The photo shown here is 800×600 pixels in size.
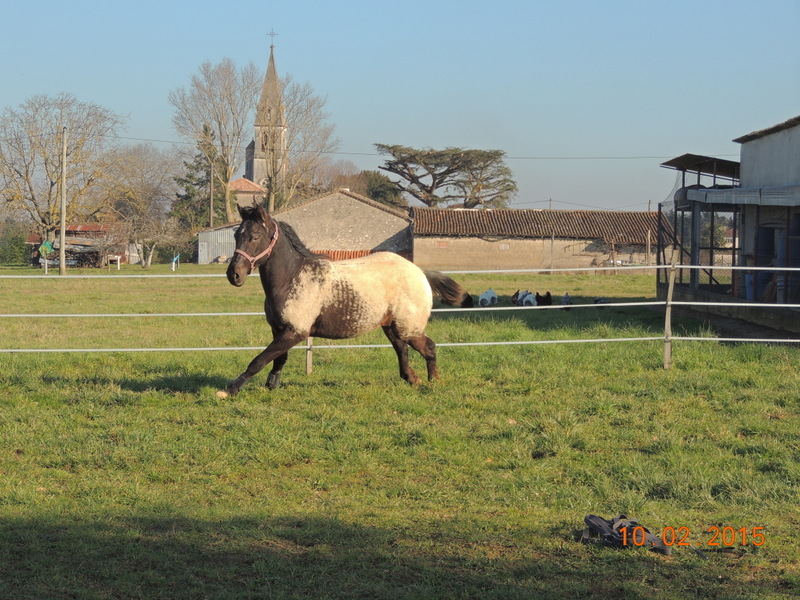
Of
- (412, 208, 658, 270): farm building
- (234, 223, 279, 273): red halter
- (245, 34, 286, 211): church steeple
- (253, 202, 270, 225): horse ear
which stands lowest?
(234, 223, 279, 273): red halter

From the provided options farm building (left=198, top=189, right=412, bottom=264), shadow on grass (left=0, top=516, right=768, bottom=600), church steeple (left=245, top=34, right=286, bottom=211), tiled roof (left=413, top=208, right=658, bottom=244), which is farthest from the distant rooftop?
church steeple (left=245, top=34, right=286, bottom=211)

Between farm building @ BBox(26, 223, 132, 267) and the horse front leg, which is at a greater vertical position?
farm building @ BBox(26, 223, 132, 267)

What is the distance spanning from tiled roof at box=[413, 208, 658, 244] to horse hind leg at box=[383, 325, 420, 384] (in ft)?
138

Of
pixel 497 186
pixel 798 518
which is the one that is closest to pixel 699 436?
pixel 798 518

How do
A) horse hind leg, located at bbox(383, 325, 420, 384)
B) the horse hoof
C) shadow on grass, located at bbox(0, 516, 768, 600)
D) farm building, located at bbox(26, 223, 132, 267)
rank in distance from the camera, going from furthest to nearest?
farm building, located at bbox(26, 223, 132, 267) → horse hind leg, located at bbox(383, 325, 420, 384) → the horse hoof → shadow on grass, located at bbox(0, 516, 768, 600)

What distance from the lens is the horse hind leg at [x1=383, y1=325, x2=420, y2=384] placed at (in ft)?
Answer: 28.1

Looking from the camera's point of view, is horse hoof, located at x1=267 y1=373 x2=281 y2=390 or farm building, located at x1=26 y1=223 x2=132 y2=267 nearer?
horse hoof, located at x1=267 y1=373 x2=281 y2=390

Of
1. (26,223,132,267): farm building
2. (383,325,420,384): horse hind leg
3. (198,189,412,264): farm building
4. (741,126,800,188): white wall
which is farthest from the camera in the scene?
(198,189,412,264): farm building

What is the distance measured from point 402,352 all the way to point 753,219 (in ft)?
39.6

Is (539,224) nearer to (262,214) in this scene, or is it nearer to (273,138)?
(273,138)

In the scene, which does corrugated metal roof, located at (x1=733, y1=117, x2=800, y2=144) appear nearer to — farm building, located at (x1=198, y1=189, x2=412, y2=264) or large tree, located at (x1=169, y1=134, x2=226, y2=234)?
farm building, located at (x1=198, y1=189, x2=412, y2=264)

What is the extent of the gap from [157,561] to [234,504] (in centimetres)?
106

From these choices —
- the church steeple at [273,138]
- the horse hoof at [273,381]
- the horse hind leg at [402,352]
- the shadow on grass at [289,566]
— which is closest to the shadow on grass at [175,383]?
the horse hoof at [273,381]

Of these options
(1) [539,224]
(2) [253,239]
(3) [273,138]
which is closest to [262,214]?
(2) [253,239]
